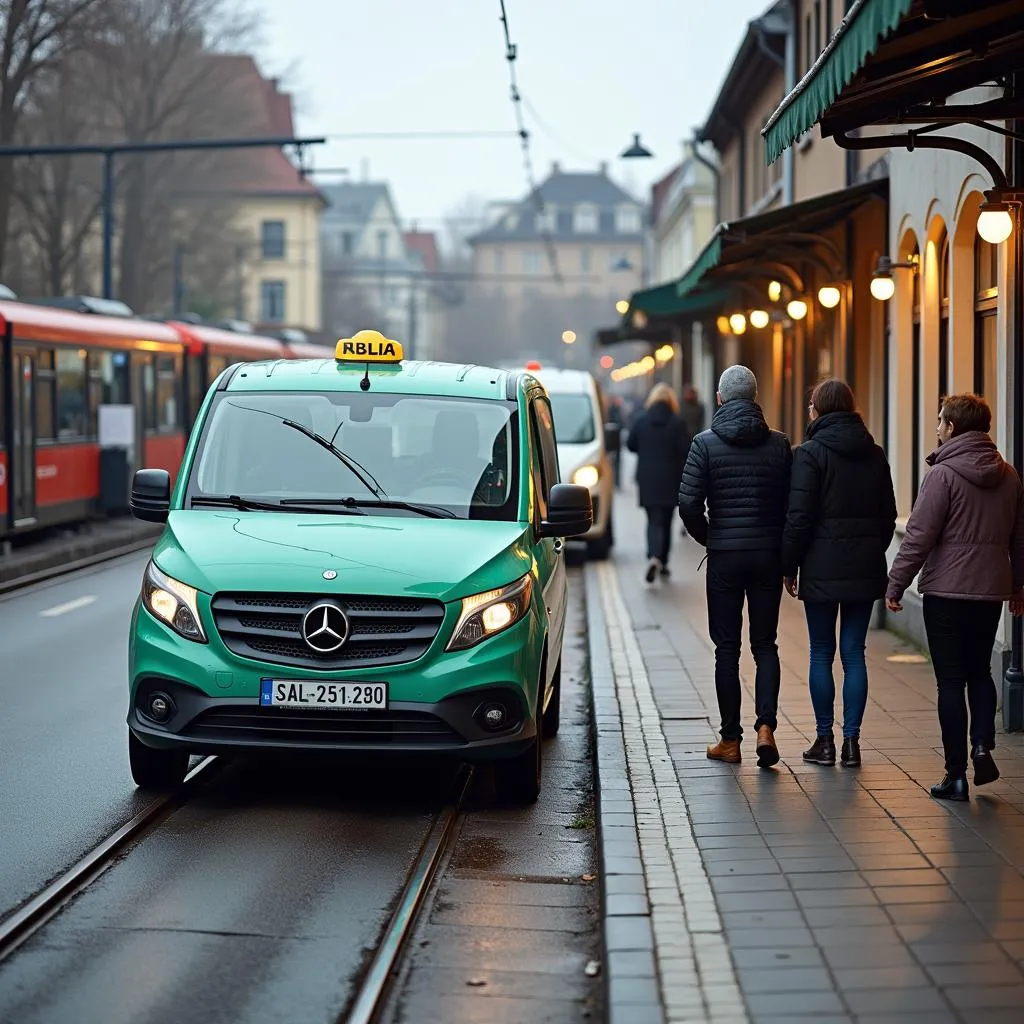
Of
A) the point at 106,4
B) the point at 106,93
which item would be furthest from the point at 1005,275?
the point at 106,93

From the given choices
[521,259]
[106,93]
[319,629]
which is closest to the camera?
[319,629]

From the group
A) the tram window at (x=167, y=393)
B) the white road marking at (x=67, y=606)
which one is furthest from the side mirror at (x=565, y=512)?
the tram window at (x=167, y=393)

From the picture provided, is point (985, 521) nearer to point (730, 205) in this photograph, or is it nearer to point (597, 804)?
point (597, 804)

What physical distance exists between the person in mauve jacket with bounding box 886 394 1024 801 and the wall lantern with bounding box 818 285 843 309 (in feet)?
37.4

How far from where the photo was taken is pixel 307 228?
94.5 m

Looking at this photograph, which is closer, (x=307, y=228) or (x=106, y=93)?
(x=106, y=93)

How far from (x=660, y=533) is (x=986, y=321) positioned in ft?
22.8

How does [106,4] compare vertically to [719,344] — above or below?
above

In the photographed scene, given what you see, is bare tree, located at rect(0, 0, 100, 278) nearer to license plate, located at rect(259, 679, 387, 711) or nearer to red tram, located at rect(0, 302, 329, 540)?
red tram, located at rect(0, 302, 329, 540)

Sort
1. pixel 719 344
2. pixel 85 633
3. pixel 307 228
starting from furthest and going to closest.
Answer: pixel 307 228, pixel 719 344, pixel 85 633

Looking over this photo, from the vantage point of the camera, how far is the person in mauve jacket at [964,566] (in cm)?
809

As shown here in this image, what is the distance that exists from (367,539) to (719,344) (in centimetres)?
3157

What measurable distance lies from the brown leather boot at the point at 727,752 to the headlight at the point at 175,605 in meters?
2.54

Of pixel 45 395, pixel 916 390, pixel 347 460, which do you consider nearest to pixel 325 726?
pixel 347 460
